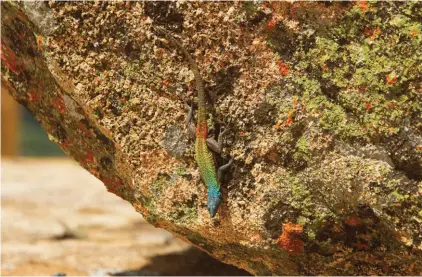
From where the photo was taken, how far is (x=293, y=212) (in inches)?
108

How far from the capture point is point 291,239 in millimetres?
2799

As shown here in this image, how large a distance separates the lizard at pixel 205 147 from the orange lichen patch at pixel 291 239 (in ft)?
1.23

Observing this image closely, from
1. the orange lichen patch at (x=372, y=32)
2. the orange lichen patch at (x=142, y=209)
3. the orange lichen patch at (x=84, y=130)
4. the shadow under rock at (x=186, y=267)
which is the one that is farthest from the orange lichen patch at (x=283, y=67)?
the shadow under rock at (x=186, y=267)

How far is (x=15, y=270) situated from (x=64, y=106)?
140 centimetres

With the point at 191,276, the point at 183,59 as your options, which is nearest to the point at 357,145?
the point at 183,59

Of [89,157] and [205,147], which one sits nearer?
[205,147]

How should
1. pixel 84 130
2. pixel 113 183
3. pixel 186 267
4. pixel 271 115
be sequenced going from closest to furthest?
pixel 271 115
pixel 84 130
pixel 113 183
pixel 186 267

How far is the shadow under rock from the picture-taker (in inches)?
152

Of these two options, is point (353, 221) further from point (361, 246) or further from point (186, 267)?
point (186, 267)

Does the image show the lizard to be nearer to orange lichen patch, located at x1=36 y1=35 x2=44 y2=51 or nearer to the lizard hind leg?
the lizard hind leg

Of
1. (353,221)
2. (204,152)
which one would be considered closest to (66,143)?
Result: (204,152)

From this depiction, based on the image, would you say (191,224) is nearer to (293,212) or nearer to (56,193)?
(293,212)

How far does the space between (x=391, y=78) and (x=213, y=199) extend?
1048 mm

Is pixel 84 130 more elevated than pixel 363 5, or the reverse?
pixel 363 5
